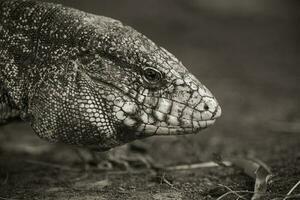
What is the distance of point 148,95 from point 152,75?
164mm

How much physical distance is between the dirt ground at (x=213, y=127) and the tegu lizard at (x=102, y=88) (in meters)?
0.61

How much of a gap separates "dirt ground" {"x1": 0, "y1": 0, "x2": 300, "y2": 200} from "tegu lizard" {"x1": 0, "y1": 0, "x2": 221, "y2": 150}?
605 millimetres

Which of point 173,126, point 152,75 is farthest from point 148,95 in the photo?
point 173,126

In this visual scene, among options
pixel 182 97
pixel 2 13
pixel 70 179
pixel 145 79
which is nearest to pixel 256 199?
pixel 182 97

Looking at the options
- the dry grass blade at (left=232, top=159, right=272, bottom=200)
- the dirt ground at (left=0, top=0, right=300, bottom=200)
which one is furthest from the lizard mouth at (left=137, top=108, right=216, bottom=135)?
the dry grass blade at (left=232, top=159, right=272, bottom=200)

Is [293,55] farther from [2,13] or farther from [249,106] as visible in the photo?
[2,13]

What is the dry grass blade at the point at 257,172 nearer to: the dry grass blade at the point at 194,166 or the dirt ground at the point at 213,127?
the dirt ground at the point at 213,127

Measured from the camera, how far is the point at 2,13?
4527 millimetres

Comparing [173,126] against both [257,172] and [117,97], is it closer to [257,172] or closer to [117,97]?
[117,97]

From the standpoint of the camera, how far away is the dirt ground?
4.60 metres

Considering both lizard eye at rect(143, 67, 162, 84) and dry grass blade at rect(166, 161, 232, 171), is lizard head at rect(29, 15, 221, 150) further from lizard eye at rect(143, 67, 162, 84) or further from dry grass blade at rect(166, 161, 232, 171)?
dry grass blade at rect(166, 161, 232, 171)

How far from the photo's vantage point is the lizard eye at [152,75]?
407cm

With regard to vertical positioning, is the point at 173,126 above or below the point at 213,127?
below

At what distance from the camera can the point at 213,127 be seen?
737 centimetres
